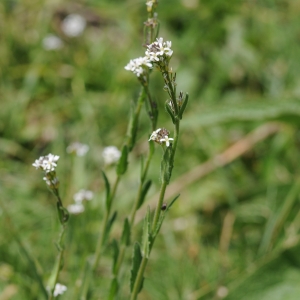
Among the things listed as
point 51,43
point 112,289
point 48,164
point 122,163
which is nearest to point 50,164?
point 48,164

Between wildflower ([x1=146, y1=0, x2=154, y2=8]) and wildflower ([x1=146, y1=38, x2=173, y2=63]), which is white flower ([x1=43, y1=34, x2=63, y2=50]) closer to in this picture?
wildflower ([x1=146, y1=0, x2=154, y2=8])

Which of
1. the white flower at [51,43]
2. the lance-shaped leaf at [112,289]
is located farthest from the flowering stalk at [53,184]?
the white flower at [51,43]

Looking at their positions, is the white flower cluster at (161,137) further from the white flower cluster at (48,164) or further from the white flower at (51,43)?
the white flower at (51,43)

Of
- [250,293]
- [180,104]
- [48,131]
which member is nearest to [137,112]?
[180,104]

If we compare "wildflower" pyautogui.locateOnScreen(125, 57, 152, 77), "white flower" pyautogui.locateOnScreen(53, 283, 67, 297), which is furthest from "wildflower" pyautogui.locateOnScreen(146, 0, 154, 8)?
"white flower" pyautogui.locateOnScreen(53, 283, 67, 297)

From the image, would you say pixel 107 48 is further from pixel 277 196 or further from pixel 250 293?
pixel 250 293

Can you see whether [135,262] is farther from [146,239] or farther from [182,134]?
[182,134]
